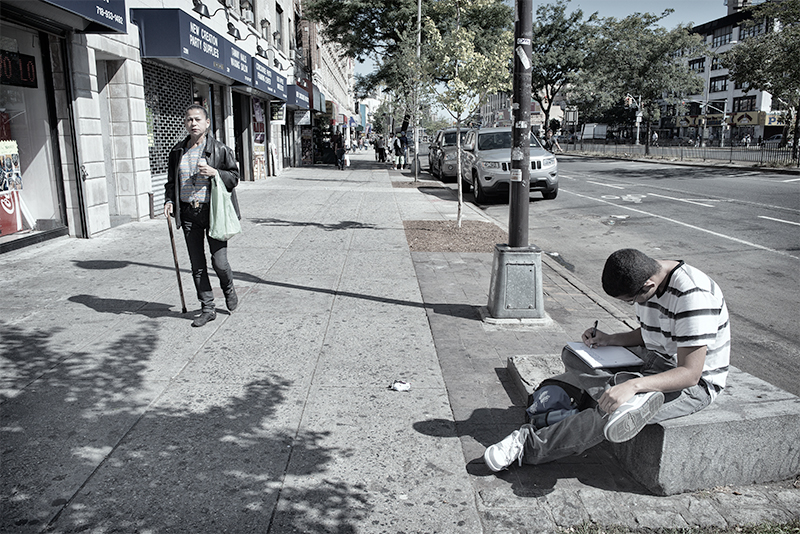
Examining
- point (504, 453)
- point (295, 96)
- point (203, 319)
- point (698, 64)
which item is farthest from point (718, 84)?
point (504, 453)

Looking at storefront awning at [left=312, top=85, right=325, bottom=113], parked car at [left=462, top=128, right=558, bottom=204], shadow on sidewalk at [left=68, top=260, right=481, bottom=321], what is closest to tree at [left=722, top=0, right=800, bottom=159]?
parked car at [left=462, top=128, right=558, bottom=204]

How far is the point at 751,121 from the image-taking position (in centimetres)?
7162

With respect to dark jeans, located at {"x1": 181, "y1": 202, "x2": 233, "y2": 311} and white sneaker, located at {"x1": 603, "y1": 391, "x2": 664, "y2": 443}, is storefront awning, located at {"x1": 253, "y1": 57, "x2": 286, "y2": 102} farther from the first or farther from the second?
white sneaker, located at {"x1": 603, "y1": 391, "x2": 664, "y2": 443}

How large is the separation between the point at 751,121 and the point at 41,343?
→ 81695mm

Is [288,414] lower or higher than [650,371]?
lower

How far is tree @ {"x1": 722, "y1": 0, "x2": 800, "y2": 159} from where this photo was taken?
23609 mm

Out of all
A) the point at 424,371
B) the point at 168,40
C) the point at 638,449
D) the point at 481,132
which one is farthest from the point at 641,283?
the point at 481,132

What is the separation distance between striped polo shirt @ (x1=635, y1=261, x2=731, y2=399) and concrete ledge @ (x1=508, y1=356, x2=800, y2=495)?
0.59 ft

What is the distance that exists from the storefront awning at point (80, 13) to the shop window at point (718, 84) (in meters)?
85.4

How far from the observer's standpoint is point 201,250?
5.64 m

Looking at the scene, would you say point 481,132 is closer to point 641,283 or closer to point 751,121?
point 641,283

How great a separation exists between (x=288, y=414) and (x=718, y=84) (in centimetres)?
9146

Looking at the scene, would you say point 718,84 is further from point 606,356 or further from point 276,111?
point 606,356

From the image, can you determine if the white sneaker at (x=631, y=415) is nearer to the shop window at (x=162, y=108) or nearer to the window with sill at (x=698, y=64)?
the shop window at (x=162, y=108)
